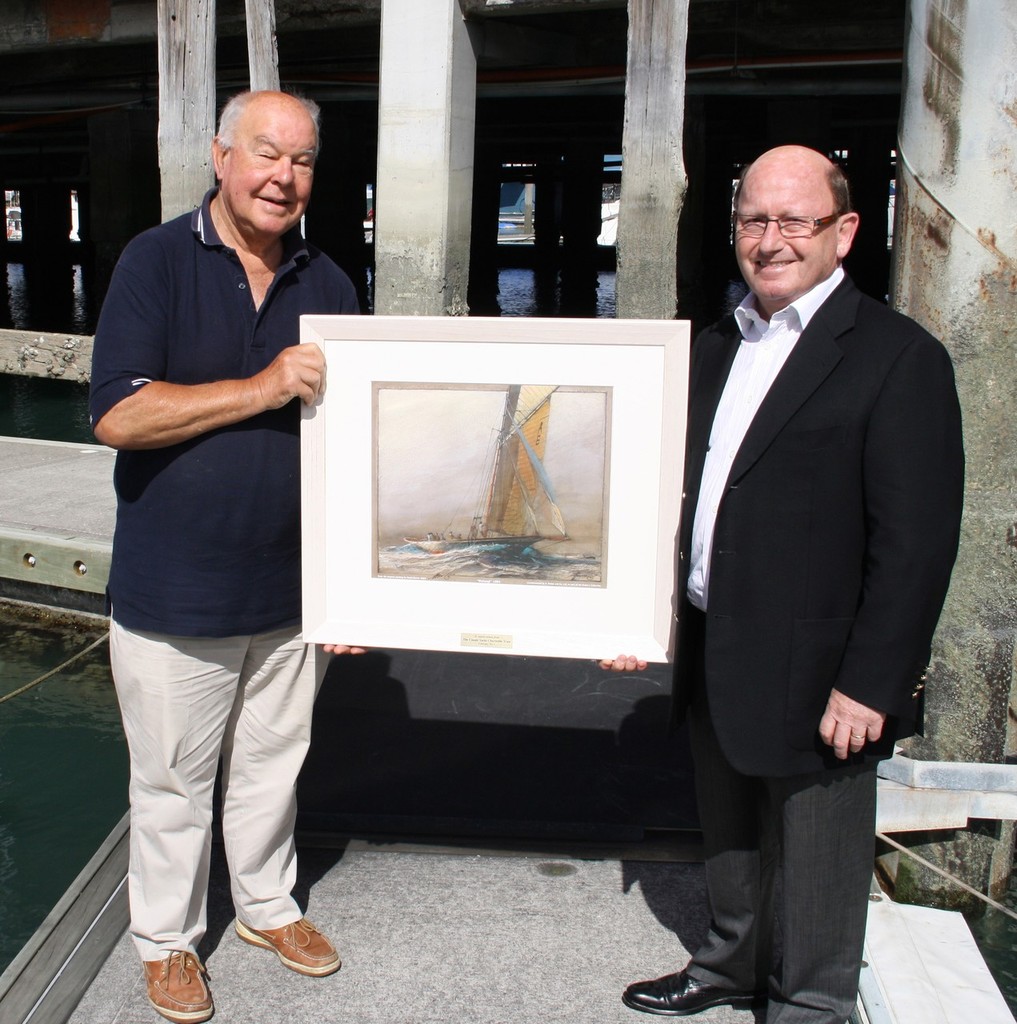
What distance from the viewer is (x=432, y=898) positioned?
2748 mm

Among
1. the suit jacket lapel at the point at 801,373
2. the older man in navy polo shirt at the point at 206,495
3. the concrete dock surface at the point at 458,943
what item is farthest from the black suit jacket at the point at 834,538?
the older man in navy polo shirt at the point at 206,495

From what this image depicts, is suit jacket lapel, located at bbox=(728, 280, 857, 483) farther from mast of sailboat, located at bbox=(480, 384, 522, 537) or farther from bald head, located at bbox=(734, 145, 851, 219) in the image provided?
mast of sailboat, located at bbox=(480, 384, 522, 537)

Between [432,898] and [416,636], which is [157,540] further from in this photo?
[432,898]

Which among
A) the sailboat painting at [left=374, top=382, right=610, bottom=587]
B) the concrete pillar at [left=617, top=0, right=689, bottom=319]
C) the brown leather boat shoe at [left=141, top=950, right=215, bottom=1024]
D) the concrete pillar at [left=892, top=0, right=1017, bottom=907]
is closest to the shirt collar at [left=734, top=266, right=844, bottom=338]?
the sailboat painting at [left=374, top=382, right=610, bottom=587]

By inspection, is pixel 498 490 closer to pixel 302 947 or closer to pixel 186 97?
pixel 302 947

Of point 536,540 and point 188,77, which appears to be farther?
point 188,77

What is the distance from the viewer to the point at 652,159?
5.27 meters

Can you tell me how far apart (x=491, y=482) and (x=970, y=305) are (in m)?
1.49

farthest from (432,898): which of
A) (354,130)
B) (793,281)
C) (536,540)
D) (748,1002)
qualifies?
(354,130)

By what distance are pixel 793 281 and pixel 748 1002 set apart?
151cm

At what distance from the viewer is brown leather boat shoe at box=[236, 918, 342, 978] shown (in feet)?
8.05

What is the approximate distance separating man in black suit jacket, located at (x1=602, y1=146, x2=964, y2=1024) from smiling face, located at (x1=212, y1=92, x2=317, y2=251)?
87 cm

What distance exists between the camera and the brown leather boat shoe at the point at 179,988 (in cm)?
230

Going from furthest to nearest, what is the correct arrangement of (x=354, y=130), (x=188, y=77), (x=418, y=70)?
(x=354, y=130), (x=188, y=77), (x=418, y=70)
